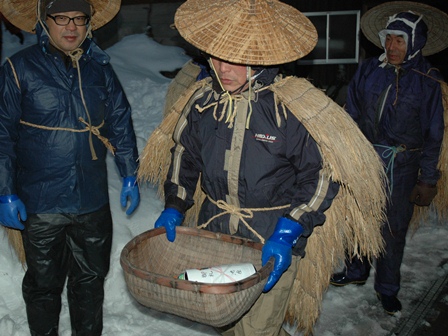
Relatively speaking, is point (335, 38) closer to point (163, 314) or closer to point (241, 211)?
point (163, 314)

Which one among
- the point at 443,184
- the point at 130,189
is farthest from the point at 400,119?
the point at 130,189

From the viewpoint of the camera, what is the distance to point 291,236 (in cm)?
282

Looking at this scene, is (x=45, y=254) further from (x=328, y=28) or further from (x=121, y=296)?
(x=328, y=28)

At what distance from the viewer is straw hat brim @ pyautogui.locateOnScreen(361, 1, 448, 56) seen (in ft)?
15.2

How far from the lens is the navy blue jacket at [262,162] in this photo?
9.45 feet

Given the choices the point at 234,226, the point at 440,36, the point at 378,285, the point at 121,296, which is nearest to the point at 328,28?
the point at 440,36

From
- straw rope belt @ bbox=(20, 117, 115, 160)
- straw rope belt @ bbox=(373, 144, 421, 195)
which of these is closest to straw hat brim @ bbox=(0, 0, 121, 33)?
straw rope belt @ bbox=(20, 117, 115, 160)

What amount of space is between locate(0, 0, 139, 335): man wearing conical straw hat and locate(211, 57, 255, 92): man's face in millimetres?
917

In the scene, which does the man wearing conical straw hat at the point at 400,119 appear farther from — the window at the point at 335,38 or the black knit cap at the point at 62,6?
the window at the point at 335,38

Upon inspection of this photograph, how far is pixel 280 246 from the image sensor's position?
2779 millimetres

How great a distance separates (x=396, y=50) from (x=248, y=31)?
186cm

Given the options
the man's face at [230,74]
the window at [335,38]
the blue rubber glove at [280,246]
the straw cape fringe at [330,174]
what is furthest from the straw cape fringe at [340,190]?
the window at [335,38]

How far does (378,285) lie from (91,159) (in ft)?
7.62

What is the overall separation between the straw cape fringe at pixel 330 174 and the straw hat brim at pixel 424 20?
1.90 metres
